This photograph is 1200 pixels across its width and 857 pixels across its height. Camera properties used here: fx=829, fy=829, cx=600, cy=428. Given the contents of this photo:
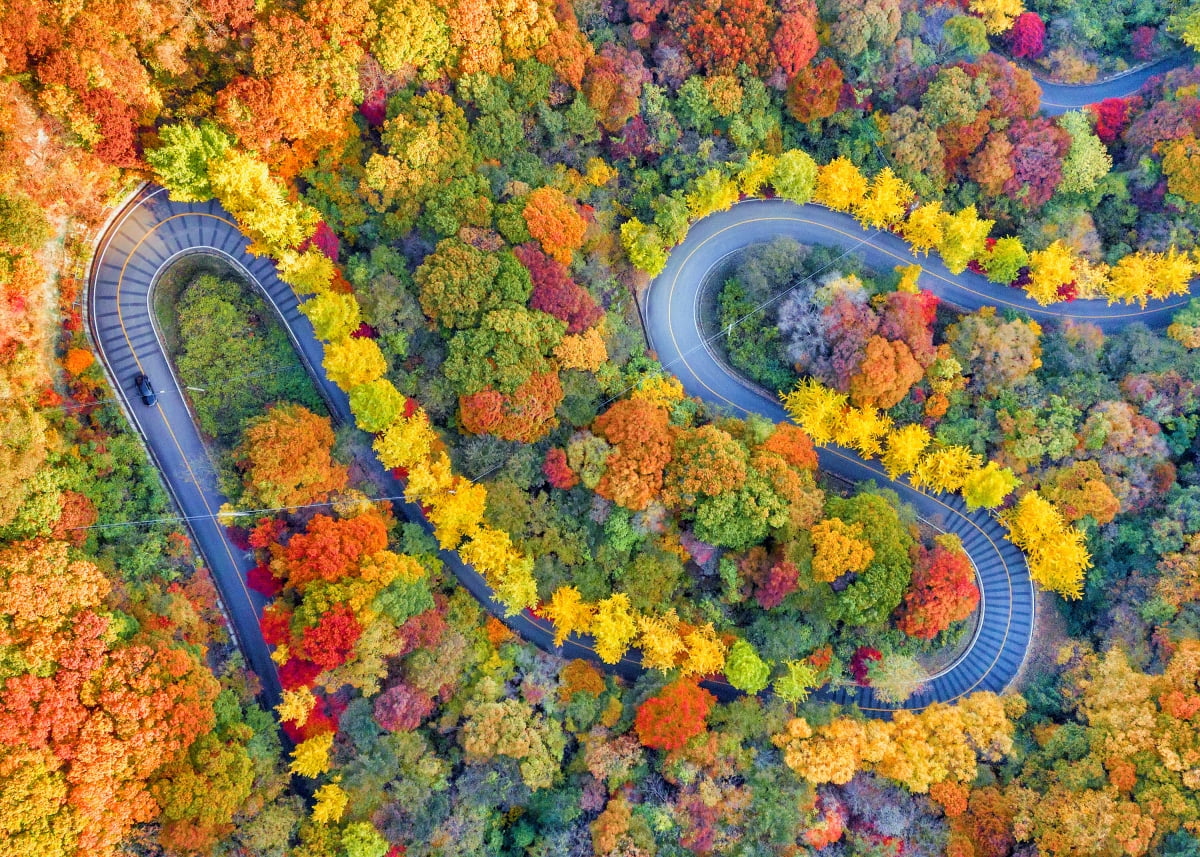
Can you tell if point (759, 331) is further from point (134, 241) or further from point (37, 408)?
point (37, 408)

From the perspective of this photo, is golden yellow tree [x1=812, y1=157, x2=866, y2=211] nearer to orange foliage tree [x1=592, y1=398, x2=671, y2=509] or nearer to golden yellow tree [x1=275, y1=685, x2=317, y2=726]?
orange foliage tree [x1=592, y1=398, x2=671, y2=509]

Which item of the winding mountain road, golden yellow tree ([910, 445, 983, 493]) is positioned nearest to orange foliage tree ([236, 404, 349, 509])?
the winding mountain road

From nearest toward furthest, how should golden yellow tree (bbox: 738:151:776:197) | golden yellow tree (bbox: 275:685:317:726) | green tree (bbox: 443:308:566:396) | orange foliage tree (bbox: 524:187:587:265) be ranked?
golden yellow tree (bbox: 275:685:317:726) < green tree (bbox: 443:308:566:396) < orange foliage tree (bbox: 524:187:587:265) < golden yellow tree (bbox: 738:151:776:197)

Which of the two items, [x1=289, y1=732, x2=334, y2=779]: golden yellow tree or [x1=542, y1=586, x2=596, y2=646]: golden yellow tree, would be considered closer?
[x1=289, y1=732, x2=334, y2=779]: golden yellow tree

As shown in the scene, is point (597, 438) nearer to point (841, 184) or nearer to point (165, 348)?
point (841, 184)

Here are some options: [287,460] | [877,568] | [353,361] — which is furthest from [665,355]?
[287,460]

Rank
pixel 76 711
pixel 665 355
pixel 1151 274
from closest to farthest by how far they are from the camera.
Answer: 1. pixel 76 711
2. pixel 1151 274
3. pixel 665 355

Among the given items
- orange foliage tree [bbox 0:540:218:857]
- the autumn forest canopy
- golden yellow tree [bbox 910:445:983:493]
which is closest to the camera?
orange foliage tree [bbox 0:540:218:857]

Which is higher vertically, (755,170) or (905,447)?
(755,170)
